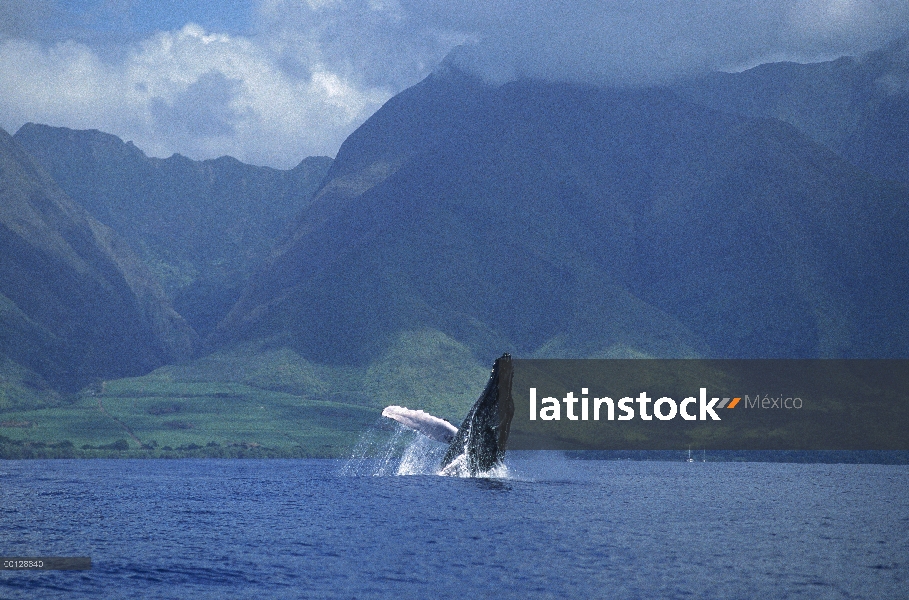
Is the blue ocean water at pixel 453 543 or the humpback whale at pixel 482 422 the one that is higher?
the humpback whale at pixel 482 422

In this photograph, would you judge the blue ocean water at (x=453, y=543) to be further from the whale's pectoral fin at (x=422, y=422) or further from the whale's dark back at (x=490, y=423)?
the whale's pectoral fin at (x=422, y=422)

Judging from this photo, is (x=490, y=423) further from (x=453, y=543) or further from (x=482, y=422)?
(x=453, y=543)

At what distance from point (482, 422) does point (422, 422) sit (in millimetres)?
4132

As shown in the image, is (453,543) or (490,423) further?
(490,423)

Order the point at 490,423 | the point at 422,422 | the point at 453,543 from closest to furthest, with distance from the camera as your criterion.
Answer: the point at 453,543 → the point at 490,423 → the point at 422,422

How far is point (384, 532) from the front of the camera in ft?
189

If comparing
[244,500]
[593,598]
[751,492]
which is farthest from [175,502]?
[751,492]

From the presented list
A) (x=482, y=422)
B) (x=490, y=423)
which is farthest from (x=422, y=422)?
(x=490, y=423)

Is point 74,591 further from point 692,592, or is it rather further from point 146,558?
point 692,592

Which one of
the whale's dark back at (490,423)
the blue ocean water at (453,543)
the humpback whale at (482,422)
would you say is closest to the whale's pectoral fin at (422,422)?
the humpback whale at (482,422)

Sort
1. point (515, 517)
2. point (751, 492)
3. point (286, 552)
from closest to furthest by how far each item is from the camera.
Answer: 1. point (286, 552)
2. point (515, 517)
3. point (751, 492)

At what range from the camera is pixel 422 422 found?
7250cm

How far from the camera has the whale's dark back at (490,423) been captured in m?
69.4

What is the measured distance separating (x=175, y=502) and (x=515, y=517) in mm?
31987
